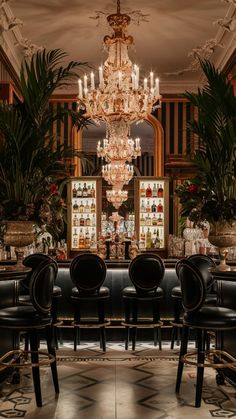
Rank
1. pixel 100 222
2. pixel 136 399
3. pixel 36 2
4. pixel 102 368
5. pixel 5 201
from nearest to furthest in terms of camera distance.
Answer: pixel 136 399 → pixel 5 201 → pixel 102 368 → pixel 36 2 → pixel 100 222

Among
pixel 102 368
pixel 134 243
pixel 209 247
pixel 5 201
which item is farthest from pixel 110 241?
pixel 5 201

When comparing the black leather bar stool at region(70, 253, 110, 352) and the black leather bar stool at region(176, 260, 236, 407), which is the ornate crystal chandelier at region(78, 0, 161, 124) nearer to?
the black leather bar stool at region(70, 253, 110, 352)

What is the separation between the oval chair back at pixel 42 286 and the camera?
3.98m

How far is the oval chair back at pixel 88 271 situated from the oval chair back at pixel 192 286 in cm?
192

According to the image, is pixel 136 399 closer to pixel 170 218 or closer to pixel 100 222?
pixel 100 222

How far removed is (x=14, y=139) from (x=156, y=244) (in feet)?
18.8

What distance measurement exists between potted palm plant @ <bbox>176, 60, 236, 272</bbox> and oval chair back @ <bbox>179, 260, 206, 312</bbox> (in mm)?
754

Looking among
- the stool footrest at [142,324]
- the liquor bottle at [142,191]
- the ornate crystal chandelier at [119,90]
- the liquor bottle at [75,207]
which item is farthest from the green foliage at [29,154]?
the liquor bottle at [142,191]

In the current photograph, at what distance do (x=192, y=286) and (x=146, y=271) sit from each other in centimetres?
199

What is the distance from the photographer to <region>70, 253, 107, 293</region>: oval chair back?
6.00m

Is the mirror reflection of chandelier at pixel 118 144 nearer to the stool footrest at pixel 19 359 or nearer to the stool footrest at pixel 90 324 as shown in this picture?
the stool footrest at pixel 90 324

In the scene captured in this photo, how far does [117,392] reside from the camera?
4.52 meters

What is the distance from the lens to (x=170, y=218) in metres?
10.9

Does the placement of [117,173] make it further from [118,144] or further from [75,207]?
[75,207]
